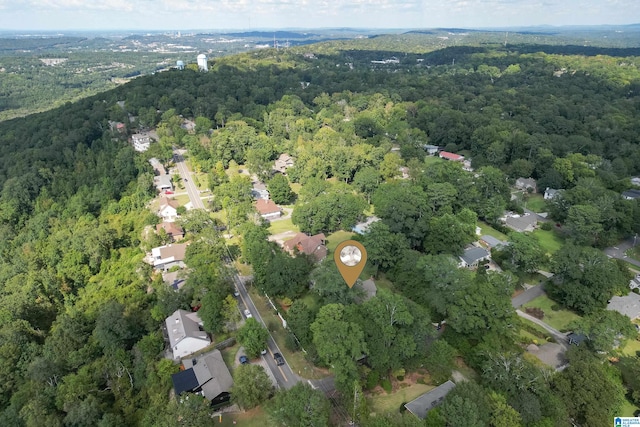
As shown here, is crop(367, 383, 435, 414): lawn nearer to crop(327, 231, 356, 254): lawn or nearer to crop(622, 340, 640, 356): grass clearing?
crop(622, 340, 640, 356): grass clearing

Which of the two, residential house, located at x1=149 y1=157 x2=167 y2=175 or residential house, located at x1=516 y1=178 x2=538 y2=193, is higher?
residential house, located at x1=516 y1=178 x2=538 y2=193

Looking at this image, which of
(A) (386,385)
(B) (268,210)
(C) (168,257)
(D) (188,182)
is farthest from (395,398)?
(D) (188,182)

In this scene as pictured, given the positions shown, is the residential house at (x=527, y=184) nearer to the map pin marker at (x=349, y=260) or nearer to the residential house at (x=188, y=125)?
the map pin marker at (x=349, y=260)

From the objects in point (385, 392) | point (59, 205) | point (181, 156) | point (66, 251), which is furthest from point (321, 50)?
point (385, 392)

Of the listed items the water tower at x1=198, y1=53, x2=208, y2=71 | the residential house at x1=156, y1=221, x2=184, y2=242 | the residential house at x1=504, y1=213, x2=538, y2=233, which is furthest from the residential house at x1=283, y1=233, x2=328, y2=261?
the water tower at x1=198, y1=53, x2=208, y2=71

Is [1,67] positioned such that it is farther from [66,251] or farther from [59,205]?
[66,251]

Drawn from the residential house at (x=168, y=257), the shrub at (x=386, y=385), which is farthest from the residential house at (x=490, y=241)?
the residential house at (x=168, y=257)
